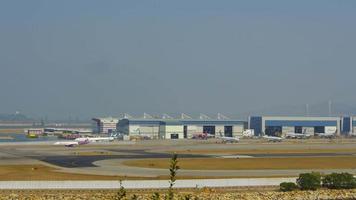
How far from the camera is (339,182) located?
44562 millimetres

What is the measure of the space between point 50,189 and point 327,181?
774 inches

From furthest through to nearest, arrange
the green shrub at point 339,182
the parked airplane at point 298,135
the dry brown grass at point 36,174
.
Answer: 1. the parked airplane at point 298,135
2. the dry brown grass at point 36,174
3. the green shrub at point 339,182

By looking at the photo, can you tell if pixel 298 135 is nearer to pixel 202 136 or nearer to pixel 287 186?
pixel 202 136

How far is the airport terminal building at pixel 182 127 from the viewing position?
18186 cm

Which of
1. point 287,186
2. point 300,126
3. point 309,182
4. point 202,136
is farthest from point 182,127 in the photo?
point 287,186

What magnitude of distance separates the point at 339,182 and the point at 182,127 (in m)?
139

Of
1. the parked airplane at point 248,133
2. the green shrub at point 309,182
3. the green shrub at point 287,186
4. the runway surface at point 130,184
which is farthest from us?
the parked airplane at point 248,133

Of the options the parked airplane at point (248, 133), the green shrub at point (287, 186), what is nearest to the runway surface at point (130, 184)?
the green shrub at point (287, 186)

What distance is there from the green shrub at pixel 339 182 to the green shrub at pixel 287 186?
3230 millimetres

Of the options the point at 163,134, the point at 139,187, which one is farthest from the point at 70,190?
the point at 163,134

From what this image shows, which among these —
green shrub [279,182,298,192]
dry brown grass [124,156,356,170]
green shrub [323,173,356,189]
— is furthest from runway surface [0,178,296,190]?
dry brown grass [124,156,356,170]

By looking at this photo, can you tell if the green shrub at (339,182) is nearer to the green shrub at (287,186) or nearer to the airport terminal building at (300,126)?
the green shrub at (287,186)

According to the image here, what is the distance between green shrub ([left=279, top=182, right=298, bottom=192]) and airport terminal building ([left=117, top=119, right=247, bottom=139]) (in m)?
137

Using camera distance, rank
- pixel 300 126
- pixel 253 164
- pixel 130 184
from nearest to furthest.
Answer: pixel 130 184, pixel 253 164, pixel 300 126
